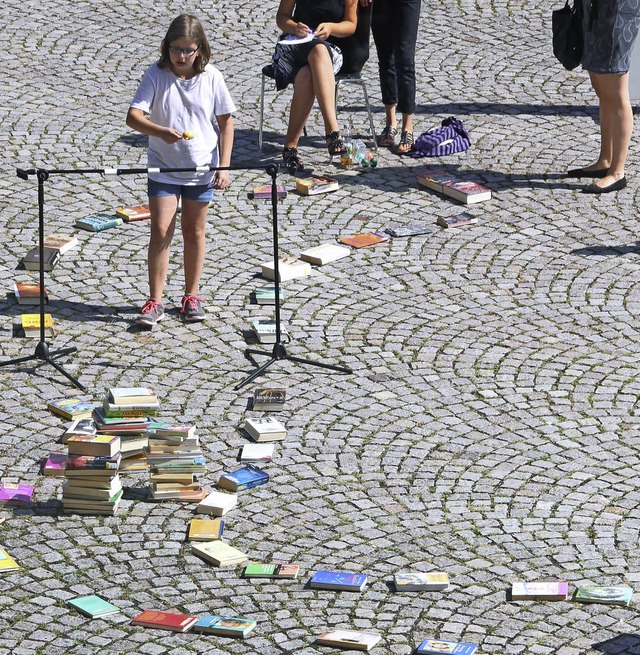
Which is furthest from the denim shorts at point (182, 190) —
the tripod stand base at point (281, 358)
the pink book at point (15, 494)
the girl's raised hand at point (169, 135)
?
the pink book at point (15, 494)

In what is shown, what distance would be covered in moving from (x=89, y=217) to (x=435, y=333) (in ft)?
9.91

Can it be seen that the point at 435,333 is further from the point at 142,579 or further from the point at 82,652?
the point at 82,652

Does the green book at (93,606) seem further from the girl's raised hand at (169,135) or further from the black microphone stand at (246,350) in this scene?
the girl's raised hand at (169,135)

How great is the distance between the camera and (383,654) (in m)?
5.90

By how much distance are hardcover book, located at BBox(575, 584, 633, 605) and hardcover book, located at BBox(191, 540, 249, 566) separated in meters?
1.59

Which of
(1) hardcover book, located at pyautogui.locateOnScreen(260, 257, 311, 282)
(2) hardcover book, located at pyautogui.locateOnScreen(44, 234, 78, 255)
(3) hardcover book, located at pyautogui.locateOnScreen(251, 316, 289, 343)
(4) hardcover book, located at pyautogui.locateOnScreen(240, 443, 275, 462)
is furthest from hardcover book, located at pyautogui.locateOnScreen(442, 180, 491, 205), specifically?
(4) hardcover book, located at pyautogui.locateOnScreen(240, 443, 275, 462)

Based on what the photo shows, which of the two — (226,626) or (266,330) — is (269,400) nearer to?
(266,330)

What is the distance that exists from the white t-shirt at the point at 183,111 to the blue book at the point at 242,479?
2.25 meters

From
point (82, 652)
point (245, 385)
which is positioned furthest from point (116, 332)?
point (82, 652)

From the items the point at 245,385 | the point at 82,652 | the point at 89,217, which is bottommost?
the point at 82,652

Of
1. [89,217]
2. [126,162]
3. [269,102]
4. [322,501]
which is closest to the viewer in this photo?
[322,501]

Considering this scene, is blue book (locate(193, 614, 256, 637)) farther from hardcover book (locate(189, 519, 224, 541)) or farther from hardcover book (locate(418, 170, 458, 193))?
hardcover book (locate(418, 170, 458, 193))

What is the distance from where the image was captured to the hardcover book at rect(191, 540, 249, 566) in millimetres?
6559

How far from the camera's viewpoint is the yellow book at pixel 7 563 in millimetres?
6465
